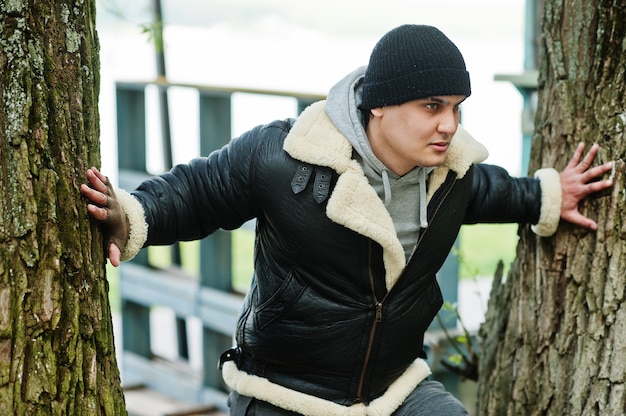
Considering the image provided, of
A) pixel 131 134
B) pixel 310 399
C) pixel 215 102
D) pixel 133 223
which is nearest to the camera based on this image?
pixel 133 223

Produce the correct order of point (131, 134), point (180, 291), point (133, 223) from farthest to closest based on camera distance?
point (131, 134)
point (180, 291)
point (133, 223)

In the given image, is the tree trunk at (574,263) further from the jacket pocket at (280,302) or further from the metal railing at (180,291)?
the metal railing at (180,291)

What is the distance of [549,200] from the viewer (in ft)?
10.6

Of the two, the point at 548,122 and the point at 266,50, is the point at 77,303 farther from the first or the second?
the point at 266,50

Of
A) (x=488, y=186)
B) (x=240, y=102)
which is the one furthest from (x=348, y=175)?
(x=240, y=102)

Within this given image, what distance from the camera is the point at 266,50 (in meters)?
8.02

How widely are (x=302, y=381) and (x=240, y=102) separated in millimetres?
2836

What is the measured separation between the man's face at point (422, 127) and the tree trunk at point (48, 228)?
0.83m

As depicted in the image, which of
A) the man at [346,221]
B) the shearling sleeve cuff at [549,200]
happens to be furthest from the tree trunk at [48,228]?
the shearling sleeve cuff at [549,200]

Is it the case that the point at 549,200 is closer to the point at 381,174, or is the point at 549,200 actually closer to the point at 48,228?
the point at 381,174

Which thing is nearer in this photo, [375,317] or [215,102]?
[375,317]

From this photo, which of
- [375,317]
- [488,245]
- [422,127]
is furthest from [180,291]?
[488,245]

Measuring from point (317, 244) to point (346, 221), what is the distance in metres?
0.13

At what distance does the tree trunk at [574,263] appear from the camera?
3.19 meters
